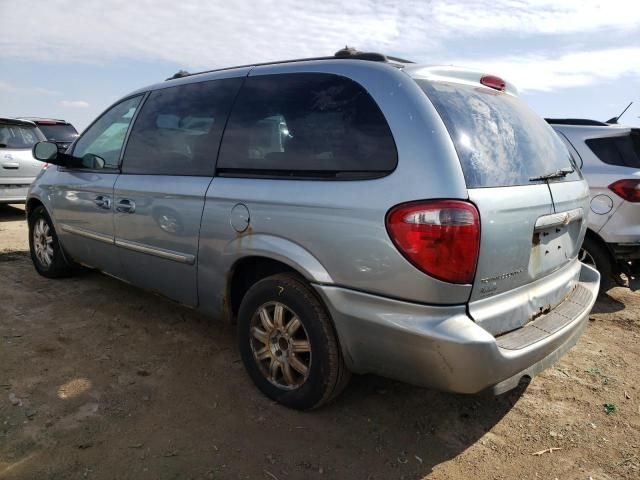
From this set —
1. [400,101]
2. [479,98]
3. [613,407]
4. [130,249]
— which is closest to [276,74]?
[400,101]

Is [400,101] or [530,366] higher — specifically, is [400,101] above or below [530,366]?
above

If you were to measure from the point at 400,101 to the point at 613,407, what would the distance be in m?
2.22

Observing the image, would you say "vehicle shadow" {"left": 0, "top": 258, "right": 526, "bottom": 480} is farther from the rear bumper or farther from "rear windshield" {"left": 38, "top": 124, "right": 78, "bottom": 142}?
"rear windshield" {"left": 38, "top": 124, "right": 78, "bottom": 142}

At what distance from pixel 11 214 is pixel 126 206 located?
695 centimetres

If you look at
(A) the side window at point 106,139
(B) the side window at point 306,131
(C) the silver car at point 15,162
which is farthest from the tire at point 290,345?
(C) the silver car at point 15,162

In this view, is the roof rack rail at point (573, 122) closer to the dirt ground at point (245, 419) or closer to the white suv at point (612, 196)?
the white suv at point (612, 196)

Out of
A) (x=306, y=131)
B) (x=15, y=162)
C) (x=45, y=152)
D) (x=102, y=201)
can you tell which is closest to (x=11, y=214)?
(x=15, y=162)

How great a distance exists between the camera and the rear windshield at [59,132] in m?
11.4

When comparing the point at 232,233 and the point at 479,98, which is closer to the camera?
the point at 479,98

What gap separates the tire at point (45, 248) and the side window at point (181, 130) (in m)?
1.59

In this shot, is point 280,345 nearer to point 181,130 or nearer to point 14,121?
point 181,130

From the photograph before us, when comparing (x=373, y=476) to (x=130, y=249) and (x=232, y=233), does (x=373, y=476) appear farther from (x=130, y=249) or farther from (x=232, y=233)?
(x=130, y=249)

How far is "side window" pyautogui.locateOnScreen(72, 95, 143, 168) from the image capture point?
3820mm

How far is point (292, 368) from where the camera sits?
2.71 m
